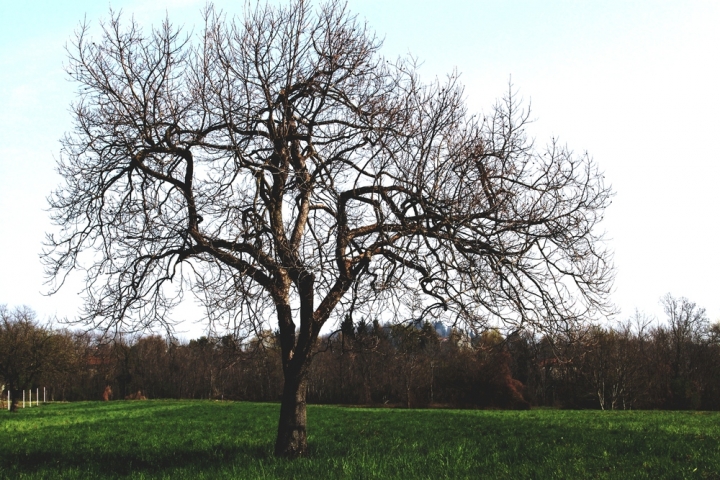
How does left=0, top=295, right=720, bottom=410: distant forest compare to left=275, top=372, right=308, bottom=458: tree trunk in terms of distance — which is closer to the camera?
left=275, top=372, right=308, bottom=458: tree trunk

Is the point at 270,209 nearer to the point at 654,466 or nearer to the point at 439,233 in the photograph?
the point at 439,233

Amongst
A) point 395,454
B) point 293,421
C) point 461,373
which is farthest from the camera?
point 461,373

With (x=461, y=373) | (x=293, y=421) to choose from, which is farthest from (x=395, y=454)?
(x=461, y=373)

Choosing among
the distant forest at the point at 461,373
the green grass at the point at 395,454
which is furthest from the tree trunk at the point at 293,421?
the distant forest at the point at 461,373

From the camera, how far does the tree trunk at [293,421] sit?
10428 mm

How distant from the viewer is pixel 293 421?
34.4 ft

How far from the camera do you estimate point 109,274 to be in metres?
10.8

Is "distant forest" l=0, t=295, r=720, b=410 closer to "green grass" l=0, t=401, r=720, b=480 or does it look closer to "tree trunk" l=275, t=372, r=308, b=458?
"green grass" l=0, t=401, r=720, b=480

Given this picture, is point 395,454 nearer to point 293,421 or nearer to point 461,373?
point 293,421

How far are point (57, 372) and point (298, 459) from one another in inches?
1444

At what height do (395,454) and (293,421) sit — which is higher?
(293,421)

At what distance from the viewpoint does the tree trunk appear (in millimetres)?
10428

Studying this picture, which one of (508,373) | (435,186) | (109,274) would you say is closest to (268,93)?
(435,186)

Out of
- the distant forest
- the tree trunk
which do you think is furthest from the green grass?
the distant forest
